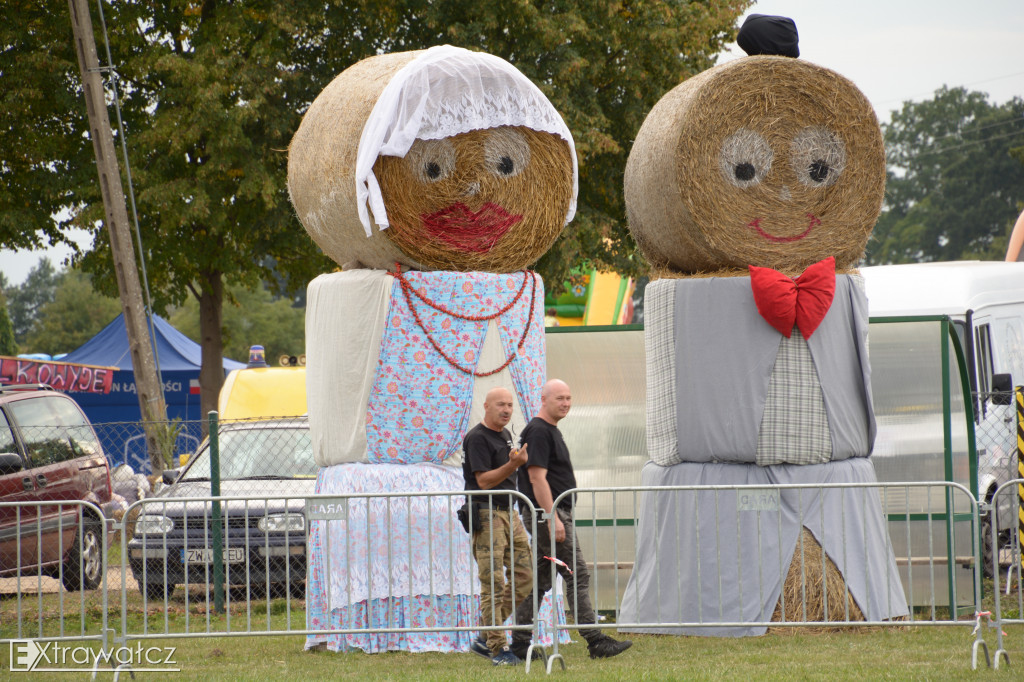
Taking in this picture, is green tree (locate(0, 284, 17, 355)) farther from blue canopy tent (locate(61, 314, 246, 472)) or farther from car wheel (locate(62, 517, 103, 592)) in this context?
car wheel (locate(62, 517, 103, 592))

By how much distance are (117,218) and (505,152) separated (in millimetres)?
7371

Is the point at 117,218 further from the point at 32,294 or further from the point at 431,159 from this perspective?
the point at 32,294

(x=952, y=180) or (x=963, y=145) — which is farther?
(x=963, y=145)

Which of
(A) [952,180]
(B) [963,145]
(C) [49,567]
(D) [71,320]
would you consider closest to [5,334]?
(D) [71,320]

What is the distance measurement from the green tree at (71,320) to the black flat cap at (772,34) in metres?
48.8

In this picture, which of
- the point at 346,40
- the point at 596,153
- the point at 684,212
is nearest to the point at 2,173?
the point at 346,40

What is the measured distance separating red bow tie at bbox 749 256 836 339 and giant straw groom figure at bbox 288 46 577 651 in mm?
1473

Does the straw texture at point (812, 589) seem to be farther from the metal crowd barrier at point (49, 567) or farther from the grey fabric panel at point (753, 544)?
the metal crowd barrier at point (49, 567)

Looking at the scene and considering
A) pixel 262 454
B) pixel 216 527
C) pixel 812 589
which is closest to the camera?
pixel 812 589

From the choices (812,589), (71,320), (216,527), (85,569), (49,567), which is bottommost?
(85,569)

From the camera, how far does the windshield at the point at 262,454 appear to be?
35.9 feet

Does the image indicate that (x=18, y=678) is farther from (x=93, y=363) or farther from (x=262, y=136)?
(x=93, y=363)

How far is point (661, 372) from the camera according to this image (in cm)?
830

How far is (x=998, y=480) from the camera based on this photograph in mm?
10859
